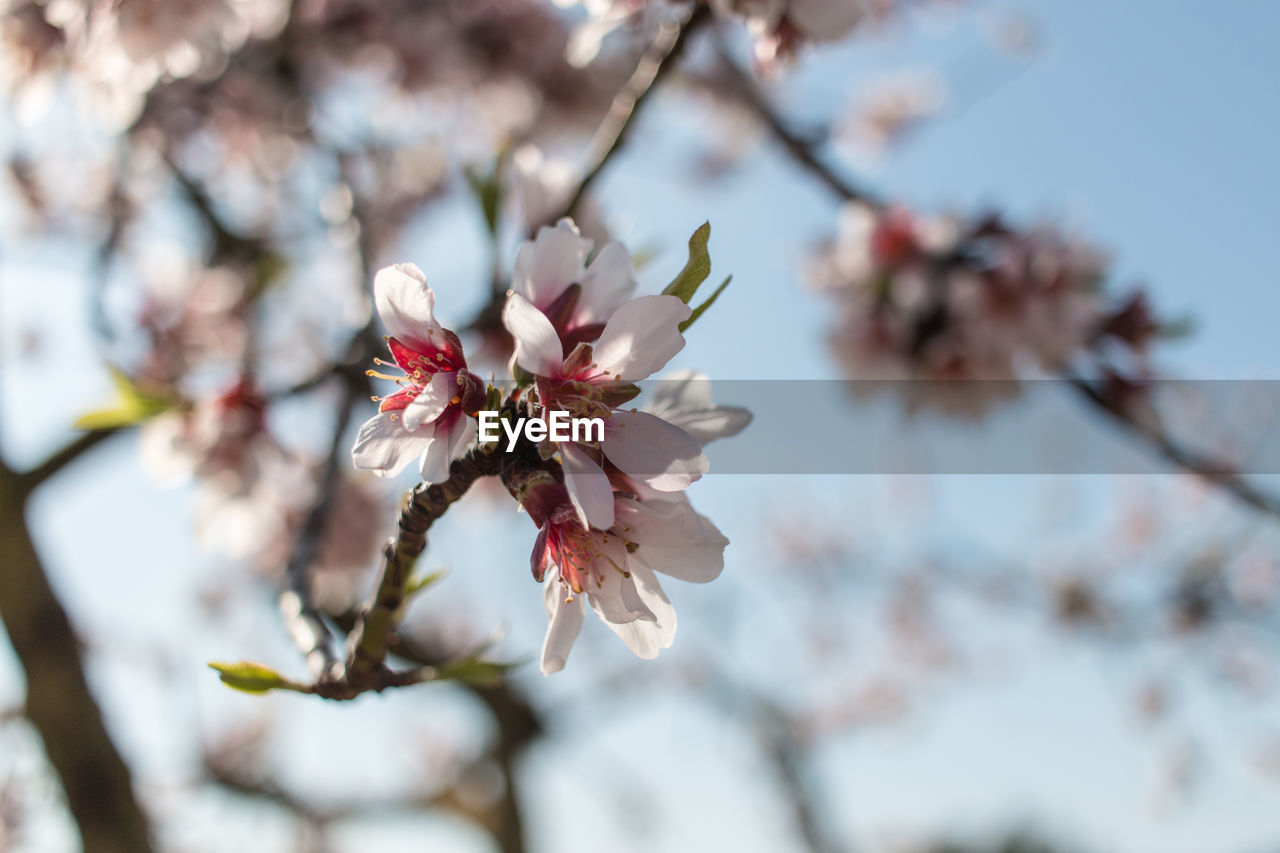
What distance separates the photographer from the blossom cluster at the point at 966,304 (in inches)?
60.2

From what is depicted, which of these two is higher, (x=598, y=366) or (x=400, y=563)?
(x=598, y=366)

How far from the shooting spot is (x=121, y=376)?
1166mm


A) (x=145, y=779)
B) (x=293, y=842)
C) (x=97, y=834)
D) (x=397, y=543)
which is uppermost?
(x=397, y=543)

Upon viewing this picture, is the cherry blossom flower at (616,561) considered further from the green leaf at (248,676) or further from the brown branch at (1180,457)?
the brown branch at (1180,457)

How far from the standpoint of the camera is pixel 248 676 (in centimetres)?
57

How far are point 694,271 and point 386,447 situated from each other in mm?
231

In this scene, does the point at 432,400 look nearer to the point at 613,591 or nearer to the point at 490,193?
the point at 613,591

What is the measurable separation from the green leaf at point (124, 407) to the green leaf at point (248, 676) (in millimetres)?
786

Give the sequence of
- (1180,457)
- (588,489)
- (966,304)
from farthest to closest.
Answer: (966,304), (1180,457), (588,489)

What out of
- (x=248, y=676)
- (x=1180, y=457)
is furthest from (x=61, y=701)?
(x=1180, y=457)

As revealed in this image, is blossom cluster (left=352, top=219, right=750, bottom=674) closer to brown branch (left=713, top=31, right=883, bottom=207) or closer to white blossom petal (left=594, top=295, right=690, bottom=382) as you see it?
white blossom petal (left=594, top=295, right=690, bottom=382)

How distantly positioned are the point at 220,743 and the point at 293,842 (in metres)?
1.32

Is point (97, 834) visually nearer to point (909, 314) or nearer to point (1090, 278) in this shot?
point (909, 314)

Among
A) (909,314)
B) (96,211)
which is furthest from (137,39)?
(96,211)
